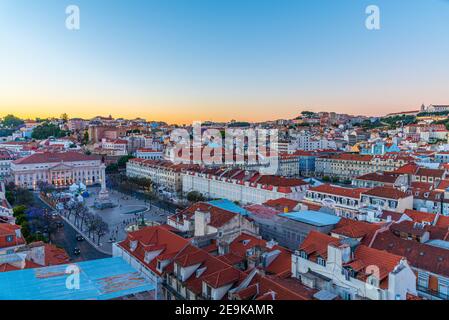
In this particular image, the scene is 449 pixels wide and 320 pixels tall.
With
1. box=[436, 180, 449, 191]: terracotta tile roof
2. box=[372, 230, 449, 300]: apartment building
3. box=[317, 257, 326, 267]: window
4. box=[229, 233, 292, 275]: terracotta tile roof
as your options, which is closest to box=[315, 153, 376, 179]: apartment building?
box=[436, 180, 449, 191]: terracotta tile roof

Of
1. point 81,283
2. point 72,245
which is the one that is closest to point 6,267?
point 81,283

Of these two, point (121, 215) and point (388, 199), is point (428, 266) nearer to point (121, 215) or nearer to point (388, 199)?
point (388, 199)

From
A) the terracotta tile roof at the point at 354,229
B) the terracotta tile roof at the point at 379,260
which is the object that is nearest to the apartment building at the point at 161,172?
the terracotta tile roof at the point at 354,229

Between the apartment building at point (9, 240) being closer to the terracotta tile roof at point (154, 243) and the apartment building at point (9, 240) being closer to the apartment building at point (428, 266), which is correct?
the terracotta tile roof at point (154, 243)

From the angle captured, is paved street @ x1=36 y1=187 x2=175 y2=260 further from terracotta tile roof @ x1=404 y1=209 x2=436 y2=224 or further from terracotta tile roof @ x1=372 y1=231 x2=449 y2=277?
terracotta tile roof @ x1=404 y1=209 x2=436 y2=224
